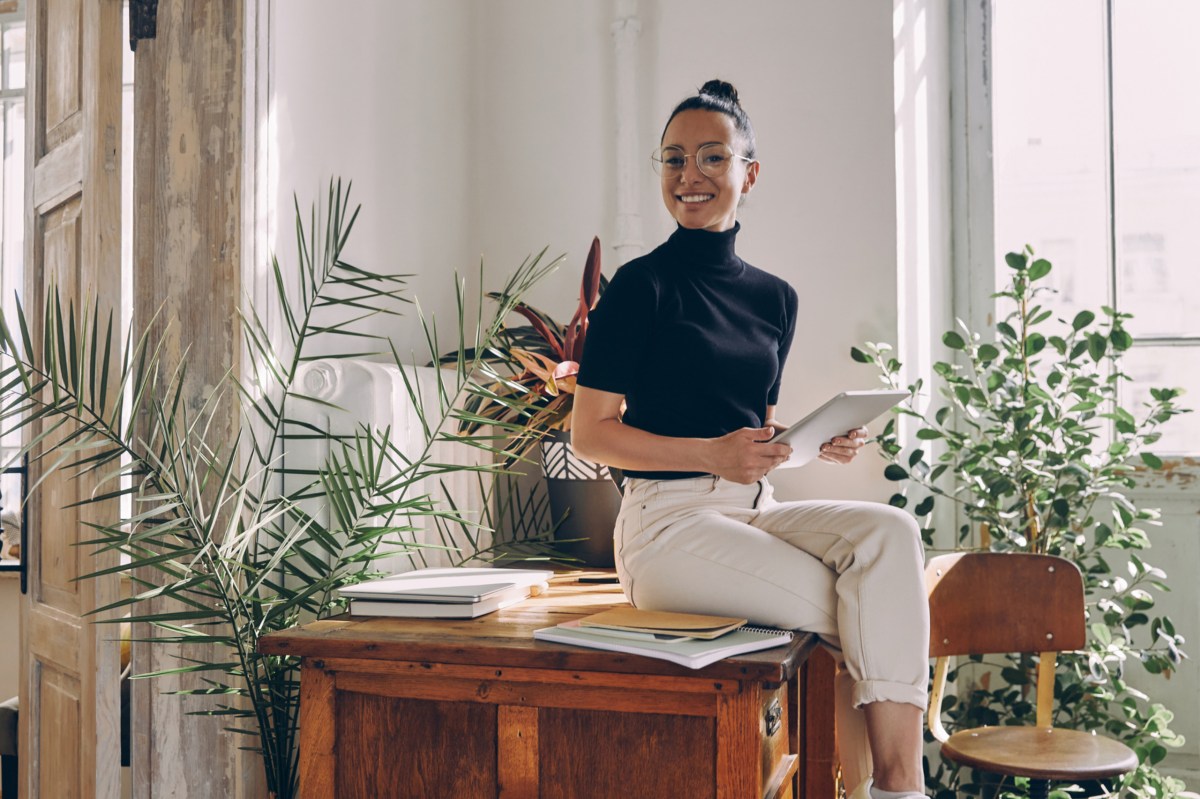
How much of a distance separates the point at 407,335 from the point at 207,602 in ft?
3.07

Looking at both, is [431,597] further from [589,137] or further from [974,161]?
[974,161]

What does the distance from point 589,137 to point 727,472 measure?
1590 millimetres

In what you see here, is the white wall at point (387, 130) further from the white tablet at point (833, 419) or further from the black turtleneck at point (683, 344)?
the white tablet at point (833, 419)

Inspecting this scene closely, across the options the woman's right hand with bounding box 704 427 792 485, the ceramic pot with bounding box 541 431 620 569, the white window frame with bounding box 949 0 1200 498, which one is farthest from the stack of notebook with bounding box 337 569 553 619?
the white window frame with bounding box 949 0 1200 498

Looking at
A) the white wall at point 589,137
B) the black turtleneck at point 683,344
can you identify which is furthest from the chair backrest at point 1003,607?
the black turtleneck at point 683,344

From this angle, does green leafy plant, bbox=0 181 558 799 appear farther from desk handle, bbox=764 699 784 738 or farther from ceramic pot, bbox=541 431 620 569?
desk handle, bbox=764 699 784 738

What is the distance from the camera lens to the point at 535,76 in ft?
9.96

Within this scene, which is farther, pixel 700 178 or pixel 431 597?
pixel 700 178

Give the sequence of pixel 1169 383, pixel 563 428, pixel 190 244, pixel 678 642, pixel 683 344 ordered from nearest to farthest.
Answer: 1. pixel 678 642
2. pixel 683 344
3. pixel 190 244
4. pixel 563 428
5. pixel 1169 383

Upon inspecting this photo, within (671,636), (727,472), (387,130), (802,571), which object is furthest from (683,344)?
(387,130)

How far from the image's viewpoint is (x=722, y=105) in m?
1.85

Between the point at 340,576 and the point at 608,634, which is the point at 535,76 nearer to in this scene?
the point at 340,576

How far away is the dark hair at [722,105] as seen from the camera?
184cm

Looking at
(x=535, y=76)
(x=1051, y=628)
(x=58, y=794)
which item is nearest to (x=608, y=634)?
(x=1051, y=628)
